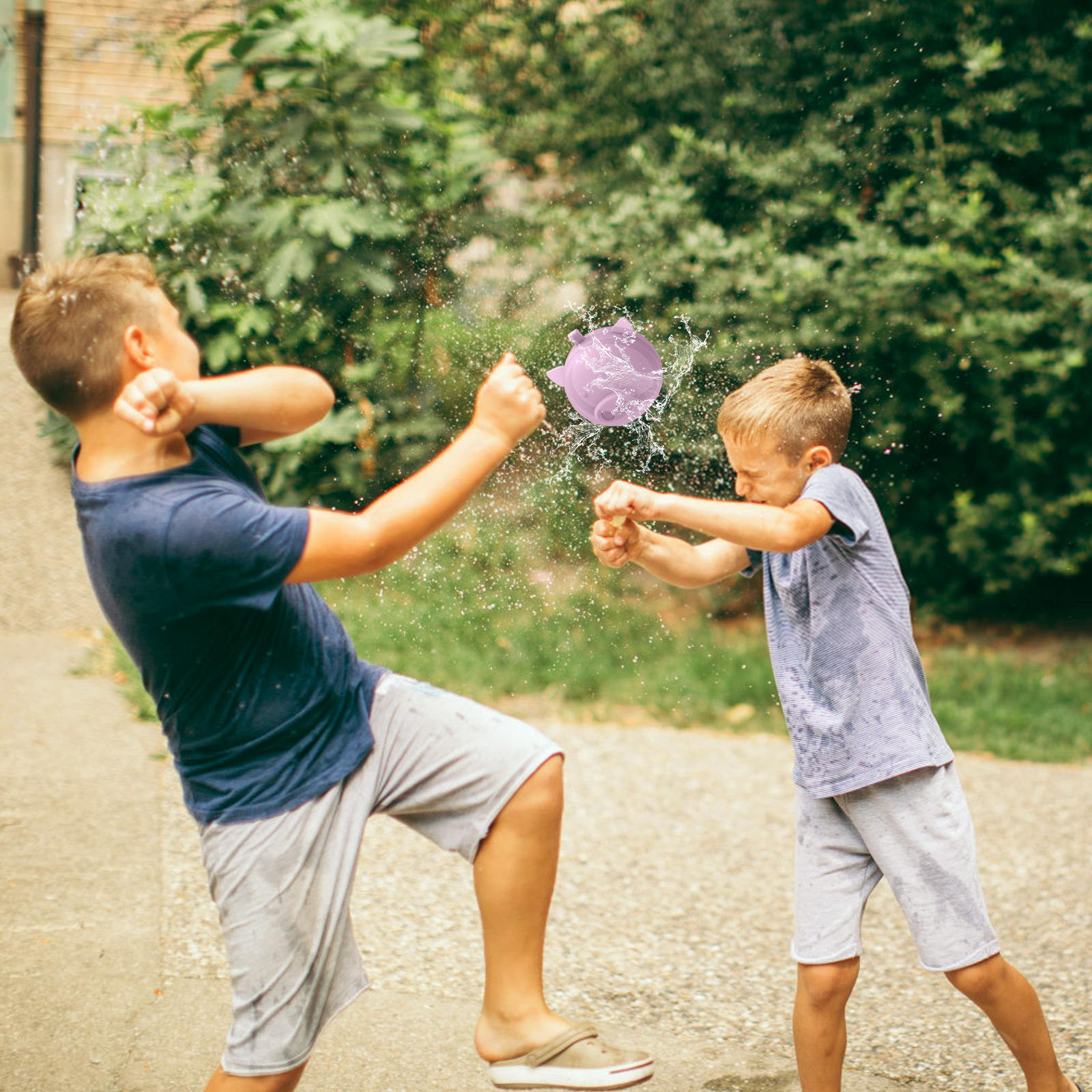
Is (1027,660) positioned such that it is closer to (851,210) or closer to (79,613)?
(851,210)

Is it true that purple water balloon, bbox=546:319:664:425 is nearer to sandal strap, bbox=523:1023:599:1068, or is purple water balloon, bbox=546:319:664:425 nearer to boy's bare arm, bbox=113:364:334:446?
boy's bare arm, bbox=113:364:334:446

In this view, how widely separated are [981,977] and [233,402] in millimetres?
1641

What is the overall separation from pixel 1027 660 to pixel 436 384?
3.14 meters

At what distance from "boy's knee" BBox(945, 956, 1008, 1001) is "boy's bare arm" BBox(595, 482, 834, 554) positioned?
823 millimetres

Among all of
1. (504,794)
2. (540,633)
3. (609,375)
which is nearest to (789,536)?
(609,375)

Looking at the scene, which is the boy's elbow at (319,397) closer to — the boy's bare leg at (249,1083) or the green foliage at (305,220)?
the boy's bare leg at (249,1083)

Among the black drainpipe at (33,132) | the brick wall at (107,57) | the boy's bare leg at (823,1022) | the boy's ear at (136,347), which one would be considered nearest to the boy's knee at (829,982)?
the boy's bare leg at (823,1022)

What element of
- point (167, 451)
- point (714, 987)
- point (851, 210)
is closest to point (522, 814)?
point (167, 451)

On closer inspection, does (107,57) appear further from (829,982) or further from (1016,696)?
(829,982)

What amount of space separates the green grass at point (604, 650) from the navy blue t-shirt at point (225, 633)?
3.14 metres

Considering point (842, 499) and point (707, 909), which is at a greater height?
point (842, 499)

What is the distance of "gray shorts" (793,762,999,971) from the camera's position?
2232 mm

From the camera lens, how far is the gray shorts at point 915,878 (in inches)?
87.9

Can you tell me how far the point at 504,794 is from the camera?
207 centimetres
